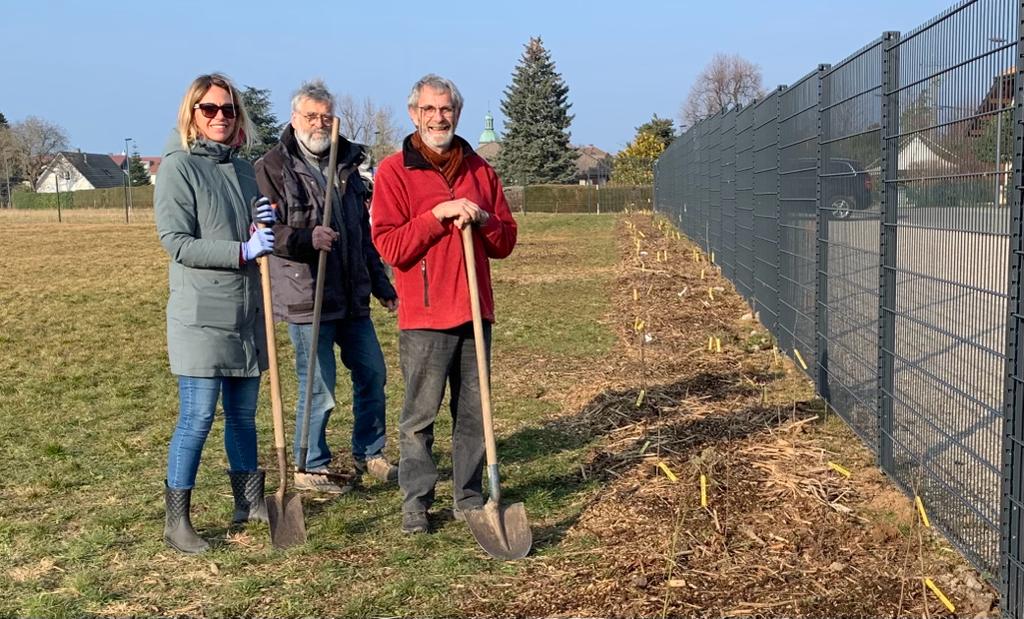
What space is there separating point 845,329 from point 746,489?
166 centimetres

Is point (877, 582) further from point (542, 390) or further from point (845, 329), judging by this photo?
point (542, 390)

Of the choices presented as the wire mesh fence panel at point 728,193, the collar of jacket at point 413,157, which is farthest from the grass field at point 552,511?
the wire mesh fence panel at point 728,193

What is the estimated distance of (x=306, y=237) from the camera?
5.12m

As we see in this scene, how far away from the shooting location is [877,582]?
13.0ft

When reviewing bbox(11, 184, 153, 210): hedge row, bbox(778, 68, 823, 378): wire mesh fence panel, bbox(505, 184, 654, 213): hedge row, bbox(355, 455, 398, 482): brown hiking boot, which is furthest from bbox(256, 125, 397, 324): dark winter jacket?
bbox(11, 184, 153, 210): hedge row

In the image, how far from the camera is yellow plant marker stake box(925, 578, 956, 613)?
3727mm

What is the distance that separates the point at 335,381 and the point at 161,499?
3.42 ft

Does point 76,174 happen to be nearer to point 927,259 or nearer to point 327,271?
point 327,271

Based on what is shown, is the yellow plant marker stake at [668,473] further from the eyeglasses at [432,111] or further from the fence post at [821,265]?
the eyeglasses at [432,111]

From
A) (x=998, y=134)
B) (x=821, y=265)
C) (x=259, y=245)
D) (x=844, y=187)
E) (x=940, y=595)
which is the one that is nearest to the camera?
(x=998, y=134)

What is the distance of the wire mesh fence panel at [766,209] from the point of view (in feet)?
29.0

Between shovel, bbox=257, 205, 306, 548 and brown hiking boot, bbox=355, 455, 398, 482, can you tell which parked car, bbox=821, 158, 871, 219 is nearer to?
brown hiking boot, bbox=355, 455, 398, 482

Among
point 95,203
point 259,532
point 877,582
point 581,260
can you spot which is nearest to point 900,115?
point 877,582

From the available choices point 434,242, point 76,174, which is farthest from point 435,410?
point 76,174
